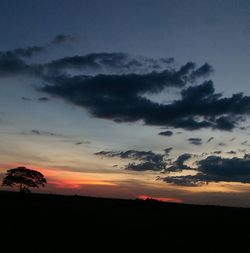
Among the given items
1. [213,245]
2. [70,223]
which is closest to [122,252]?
[213,245]

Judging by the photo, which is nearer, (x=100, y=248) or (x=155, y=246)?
(x=100, y=248)

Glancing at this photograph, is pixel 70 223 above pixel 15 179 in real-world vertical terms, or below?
below

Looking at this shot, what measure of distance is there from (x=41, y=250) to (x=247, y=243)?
14.3 m

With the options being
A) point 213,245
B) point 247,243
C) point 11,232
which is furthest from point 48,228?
point 247,243

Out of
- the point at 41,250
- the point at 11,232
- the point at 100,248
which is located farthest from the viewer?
the point at 11,232

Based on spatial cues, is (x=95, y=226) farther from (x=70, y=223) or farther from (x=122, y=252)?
(x=122, y=252)

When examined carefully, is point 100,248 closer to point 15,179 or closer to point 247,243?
point 247,243

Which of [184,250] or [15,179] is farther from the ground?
[15,179]

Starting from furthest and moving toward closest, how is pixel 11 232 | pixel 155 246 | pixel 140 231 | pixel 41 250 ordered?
pixel 140 231 < pixel 11 232 < pixel 155 246 < pixel 41 250

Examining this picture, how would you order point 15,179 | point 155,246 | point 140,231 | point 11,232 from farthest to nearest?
point 15,179, point 140,231, point 11,232, point 155,246

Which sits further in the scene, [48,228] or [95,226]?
[95,226]

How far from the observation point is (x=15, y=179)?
81.3 metres

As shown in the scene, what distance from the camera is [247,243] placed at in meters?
27.8

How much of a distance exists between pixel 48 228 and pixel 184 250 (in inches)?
401
